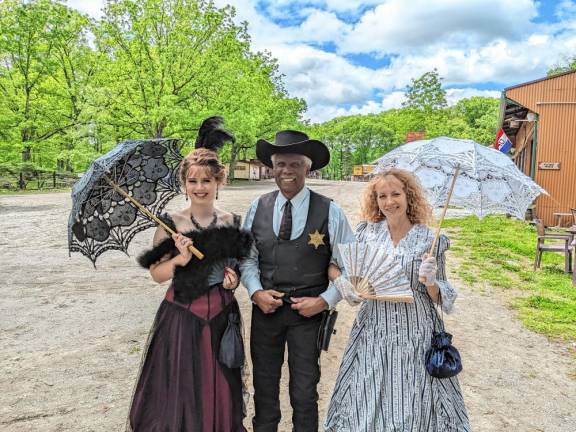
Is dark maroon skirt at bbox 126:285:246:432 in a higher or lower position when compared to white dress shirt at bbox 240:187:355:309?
lower

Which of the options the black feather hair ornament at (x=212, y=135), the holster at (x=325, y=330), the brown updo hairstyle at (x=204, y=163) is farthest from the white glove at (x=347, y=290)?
the black feather hair ornament at (x=212, y=135)

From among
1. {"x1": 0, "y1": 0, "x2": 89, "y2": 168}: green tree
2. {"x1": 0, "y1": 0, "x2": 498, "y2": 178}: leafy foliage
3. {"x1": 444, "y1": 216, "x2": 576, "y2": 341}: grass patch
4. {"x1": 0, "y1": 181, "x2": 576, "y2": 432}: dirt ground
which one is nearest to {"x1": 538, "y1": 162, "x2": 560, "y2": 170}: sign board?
{"x1": 444, "y1": 216, "x2": 576, "y2": 341}: grass patch

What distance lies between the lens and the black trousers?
2547 millimetres

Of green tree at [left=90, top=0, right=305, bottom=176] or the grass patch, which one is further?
green tree at [left=90, top=0, right=305, bottom=176]

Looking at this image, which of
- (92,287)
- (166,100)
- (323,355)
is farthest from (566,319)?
(166,100)

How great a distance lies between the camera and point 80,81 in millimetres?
29141

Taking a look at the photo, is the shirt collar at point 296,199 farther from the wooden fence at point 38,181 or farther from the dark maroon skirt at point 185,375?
the wooden fence at point 38,181

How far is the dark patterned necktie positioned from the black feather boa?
8.5 inches

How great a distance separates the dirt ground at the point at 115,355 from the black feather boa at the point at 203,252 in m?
1.34

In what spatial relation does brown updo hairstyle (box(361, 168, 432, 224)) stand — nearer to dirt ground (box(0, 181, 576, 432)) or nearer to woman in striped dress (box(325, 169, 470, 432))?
woman in striped dress (box(325, 169, 470, 432))

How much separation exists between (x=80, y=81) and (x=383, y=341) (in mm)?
32033

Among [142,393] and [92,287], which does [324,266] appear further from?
[92,287]

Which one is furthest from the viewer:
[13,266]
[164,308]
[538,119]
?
[538,119]

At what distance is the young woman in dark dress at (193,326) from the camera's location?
249cm
